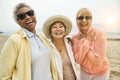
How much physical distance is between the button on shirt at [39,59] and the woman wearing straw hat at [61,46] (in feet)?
0.26

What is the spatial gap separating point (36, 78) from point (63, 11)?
72.3 inches

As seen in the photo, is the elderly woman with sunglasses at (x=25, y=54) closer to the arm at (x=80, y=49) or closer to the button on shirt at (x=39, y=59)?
the button on shirt at (x=39, y=59)

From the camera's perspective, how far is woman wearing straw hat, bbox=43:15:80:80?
5.40ft

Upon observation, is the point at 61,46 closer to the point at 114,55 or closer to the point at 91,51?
the point at 91,51

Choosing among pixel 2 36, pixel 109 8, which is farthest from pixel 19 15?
pixel 2 36

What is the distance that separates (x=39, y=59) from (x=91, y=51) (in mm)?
390

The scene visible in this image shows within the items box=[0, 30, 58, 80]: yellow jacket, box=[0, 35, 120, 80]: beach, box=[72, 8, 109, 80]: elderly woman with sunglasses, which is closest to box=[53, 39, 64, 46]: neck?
box=[72, 8, 109, 80]: elderly woman with sunglasses

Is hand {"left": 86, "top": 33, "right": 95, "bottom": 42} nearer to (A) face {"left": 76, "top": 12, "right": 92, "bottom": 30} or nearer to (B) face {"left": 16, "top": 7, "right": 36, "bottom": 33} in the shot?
(A) face {"left": 76, "top": 12, "right": 92, "bottom": 30}

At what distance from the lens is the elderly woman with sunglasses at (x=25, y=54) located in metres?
1.50

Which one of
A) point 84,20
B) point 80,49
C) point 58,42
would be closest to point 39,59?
point 58,42

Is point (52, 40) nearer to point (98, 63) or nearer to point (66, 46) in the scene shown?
point (66, 46)

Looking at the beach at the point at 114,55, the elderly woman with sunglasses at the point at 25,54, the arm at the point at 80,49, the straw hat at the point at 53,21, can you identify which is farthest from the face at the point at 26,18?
the beach at the point at 114,55

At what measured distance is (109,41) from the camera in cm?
344

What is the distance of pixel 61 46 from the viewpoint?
171 centimetres
